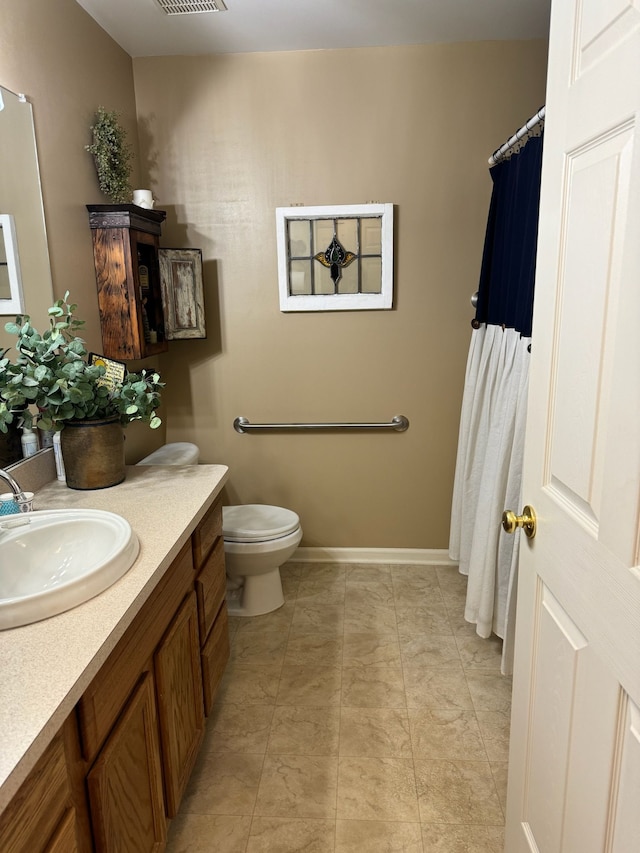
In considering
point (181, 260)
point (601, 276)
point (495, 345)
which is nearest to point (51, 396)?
point (181, 260)

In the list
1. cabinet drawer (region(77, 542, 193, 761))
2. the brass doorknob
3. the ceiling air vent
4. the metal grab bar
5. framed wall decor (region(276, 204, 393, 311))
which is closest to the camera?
cabinet drawer (region(77, 542, 193, 761))

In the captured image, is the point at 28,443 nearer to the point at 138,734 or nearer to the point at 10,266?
the point at 10,266

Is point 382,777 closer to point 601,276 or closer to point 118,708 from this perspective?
point 118,708

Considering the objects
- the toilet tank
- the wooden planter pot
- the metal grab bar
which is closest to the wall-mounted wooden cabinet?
the toilet tank

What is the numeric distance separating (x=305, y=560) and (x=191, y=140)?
2148 millimetres

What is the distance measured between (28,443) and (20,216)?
700mm

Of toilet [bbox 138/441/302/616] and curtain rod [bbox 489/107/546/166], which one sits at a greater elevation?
curtain rod [bbox 489/107/546/166]

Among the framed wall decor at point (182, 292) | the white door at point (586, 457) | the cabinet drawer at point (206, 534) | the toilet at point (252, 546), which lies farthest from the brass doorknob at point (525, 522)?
the framed wall decor at point (182, 292)

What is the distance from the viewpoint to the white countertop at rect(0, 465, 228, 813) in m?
0.84

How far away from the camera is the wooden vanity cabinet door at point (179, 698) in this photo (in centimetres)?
144

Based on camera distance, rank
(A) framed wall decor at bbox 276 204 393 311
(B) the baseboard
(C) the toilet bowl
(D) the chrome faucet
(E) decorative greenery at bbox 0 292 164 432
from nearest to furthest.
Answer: (D) the chrome faucet < (E) decorative greenery at bbox 0 292 164 432 < (C) the toilet bowl < (A) framed wall decor at bbox 276 204 393 311 < (B) the baseboard

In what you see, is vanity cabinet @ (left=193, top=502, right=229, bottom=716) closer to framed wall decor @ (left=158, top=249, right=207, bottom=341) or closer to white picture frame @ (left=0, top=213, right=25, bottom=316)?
white picture frame @ (left=0, top=213, right=25, bottom=316)

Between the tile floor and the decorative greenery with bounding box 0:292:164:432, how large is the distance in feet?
3.73

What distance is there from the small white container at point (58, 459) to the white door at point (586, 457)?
1418 millimetres
